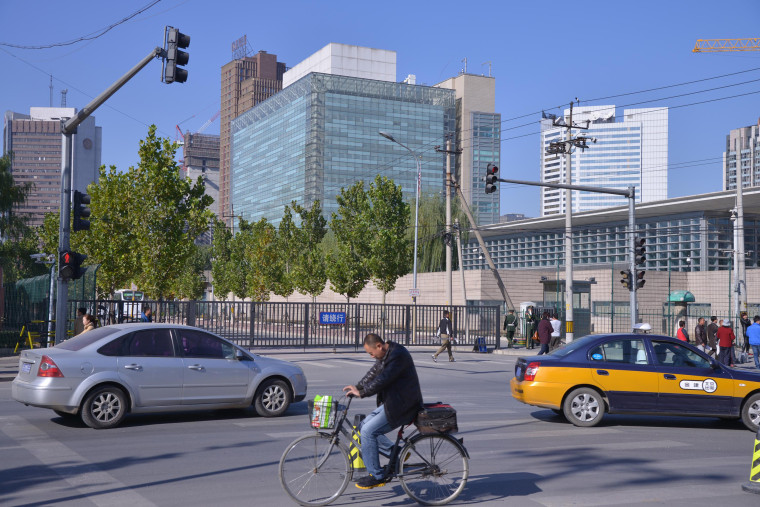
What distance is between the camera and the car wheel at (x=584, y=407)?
1204 cm

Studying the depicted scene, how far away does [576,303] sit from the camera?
47438 millimetres

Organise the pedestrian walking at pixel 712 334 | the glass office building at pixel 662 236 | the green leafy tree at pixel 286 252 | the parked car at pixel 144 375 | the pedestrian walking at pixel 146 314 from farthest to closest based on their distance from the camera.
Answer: the green leafy tree at pixel 286 252, the glass office building at pixel 662 236, the pedestrian walking at pixel 712 334, the pedestrian walking at pixel 146 314, the parked car at pixel 144 375

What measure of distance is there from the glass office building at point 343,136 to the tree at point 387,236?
62.4 m

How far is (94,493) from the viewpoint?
734cm

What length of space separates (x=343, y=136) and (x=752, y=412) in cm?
10819

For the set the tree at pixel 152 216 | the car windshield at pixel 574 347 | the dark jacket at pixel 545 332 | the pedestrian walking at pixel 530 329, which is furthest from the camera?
the pedestrian walking at pixel 530 329

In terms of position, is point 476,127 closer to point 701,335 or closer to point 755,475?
point 701,335

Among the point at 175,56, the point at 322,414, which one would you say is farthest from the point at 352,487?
the point at 175,56

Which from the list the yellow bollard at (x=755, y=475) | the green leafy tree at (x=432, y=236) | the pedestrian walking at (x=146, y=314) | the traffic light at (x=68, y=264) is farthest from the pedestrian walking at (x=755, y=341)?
the green leafy tree at (x=432, y=236)

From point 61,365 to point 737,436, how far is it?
1024 centimetres

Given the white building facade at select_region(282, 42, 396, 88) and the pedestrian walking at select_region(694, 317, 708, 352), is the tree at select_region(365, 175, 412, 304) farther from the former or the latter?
the white building facade at select_region(282, 42, 396, 88)

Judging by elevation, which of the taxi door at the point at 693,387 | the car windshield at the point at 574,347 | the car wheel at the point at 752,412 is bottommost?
the car wheel at the point at 752,412

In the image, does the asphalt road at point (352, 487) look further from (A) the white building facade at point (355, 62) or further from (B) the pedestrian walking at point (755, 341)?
(A) the white building facade at point (355, 62)

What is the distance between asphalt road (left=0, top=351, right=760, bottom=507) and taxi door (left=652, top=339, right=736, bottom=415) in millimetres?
415
